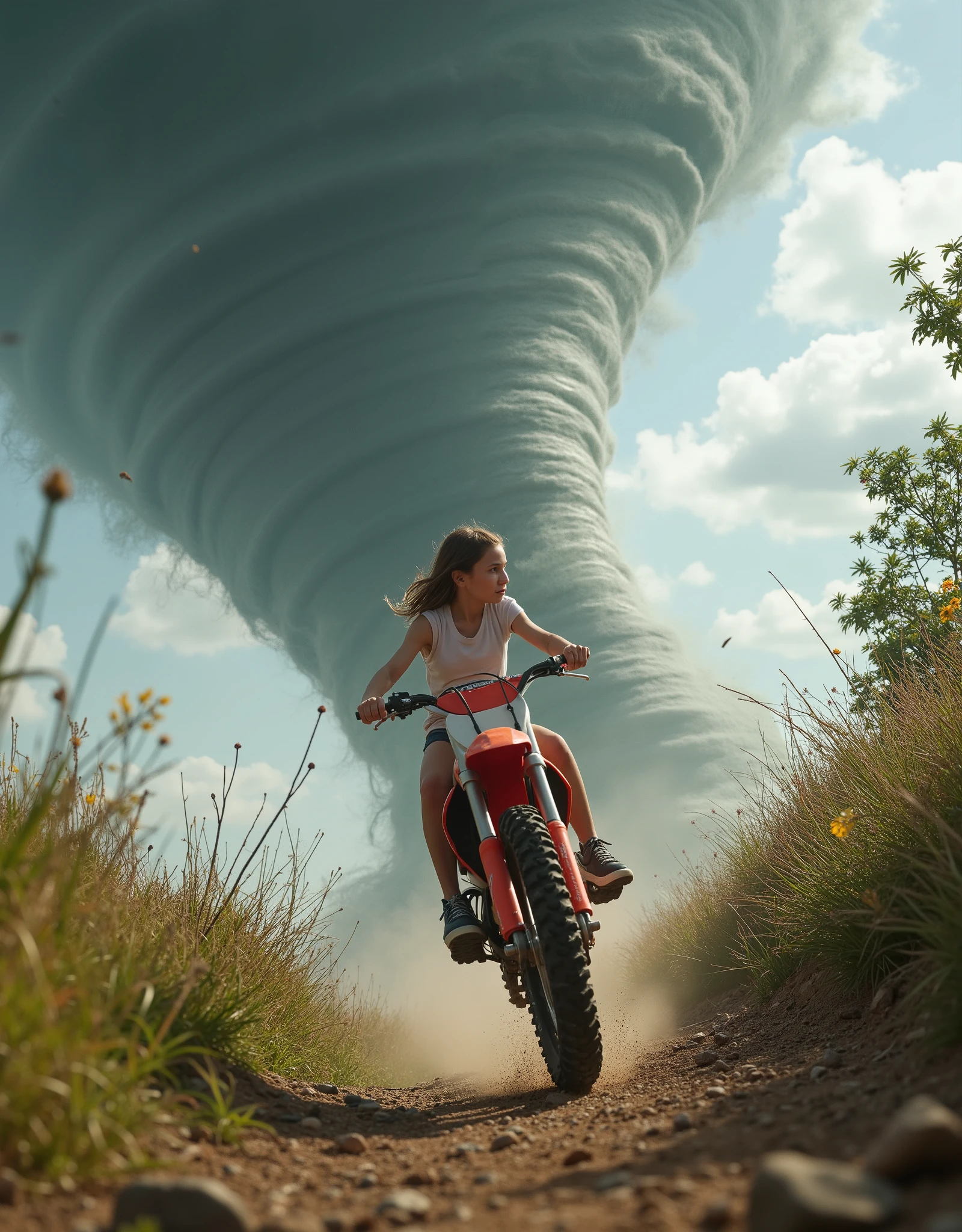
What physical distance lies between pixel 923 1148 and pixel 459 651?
3.03 m

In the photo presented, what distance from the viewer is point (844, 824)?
3.26 metres

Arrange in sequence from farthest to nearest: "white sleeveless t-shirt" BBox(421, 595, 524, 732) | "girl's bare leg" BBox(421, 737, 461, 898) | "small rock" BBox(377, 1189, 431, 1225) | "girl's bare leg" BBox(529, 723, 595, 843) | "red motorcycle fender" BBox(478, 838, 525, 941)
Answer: "white sleeveless t-shirt" BBox(421, 595, 524, 732) < "girl's bare leg" BBox(529, 723, 595, 843) < "girl's bare leg" BBox(421, 737, 461, 898) < "red motorcycle fender" BBox(478, 838, 525, 941) < "small rock" BBox(377, 1189, 431, 1225)

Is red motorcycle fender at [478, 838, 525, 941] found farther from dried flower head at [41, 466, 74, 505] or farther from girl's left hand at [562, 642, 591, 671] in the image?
dried flower head at [41, 466, 74, 505]

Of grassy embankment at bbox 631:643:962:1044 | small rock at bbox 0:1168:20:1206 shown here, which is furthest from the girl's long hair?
small rock at bbox 0:1168:20:1206

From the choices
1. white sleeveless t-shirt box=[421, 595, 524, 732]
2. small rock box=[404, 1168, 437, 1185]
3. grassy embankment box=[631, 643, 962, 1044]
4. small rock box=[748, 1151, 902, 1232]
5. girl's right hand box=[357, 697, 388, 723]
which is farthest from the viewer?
white sleeveless t-shirt box=[421, 595, 524, 732]

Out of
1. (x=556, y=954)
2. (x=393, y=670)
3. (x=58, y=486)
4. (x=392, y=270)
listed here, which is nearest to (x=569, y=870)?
(x=556, y=954)

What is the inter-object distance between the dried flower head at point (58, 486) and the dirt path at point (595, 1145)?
103 centimetres

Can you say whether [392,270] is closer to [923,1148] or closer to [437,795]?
[437,795]

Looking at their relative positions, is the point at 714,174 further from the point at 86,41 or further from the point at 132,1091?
the point at 132,1091

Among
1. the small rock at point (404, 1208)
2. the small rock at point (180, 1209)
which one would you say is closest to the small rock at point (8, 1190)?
the small rock at point (180, 1209)

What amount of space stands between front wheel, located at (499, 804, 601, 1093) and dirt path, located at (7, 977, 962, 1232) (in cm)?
12

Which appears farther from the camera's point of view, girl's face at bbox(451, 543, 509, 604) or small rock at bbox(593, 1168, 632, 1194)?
girl's face at bbox(451, 543, 509, 604)

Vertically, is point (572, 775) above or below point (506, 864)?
above

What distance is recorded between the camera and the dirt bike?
279 centimetres
